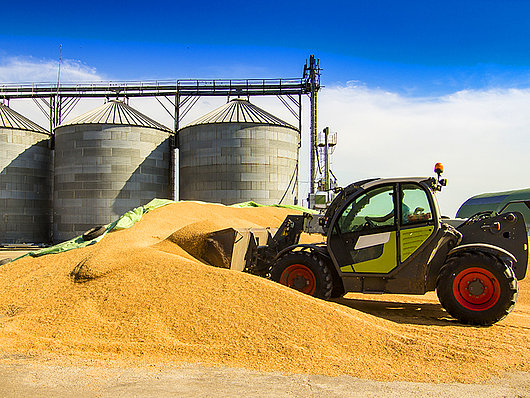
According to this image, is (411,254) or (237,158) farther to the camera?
(237,158)

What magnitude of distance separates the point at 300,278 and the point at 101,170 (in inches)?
833

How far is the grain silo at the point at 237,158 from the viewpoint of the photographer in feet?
88.7

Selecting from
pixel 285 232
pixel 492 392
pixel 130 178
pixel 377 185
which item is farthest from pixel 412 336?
pixel 130 178

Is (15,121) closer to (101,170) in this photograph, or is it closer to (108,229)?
(101,170)

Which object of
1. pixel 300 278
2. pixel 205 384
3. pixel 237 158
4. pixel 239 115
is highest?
pixel 239 115

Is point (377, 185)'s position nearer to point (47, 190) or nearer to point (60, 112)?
point (47, 190)

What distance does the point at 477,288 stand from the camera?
7.19 metres

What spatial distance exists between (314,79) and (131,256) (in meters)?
25.1

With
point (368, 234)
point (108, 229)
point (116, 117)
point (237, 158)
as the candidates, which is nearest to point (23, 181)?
point (116, 117)

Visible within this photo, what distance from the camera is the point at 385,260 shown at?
7746mm

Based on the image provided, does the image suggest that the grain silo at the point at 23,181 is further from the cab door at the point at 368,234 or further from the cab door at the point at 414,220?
the cab door at the point at 414,220

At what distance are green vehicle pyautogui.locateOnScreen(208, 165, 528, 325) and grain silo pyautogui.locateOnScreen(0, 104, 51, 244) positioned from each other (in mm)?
25209

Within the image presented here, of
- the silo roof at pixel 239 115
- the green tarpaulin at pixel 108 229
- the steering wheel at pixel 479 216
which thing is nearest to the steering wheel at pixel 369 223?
the steering wheel at pixel 479 216

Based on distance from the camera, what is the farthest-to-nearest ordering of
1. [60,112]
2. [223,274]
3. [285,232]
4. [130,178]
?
[60,112] → [130,178] → [285,232] → [223,274]
